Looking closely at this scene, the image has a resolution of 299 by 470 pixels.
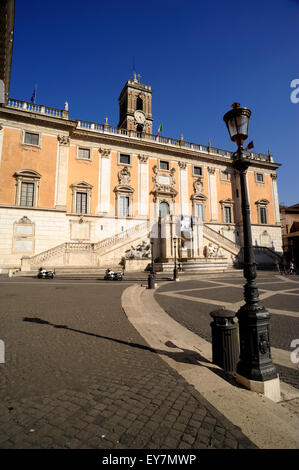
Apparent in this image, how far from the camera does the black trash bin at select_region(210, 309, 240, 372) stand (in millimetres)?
3471

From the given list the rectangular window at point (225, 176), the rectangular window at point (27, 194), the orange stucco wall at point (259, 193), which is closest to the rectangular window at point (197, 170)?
the rectangular window at point (225, 176)

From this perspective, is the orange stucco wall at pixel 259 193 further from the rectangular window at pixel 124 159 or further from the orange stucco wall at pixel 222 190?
the rectangular window at pixel 124 159

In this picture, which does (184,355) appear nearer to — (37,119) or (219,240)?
(219,240)

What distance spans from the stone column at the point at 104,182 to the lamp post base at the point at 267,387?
2517 centimetres

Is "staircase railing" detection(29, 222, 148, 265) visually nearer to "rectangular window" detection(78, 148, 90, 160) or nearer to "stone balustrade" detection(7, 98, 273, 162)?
"rectangular window" detection(78, 148, 90, 160)

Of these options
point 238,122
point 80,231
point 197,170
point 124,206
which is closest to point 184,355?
point 238,122

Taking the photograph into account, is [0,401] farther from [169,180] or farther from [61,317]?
[169,180]

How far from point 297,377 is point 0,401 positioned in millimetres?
3853

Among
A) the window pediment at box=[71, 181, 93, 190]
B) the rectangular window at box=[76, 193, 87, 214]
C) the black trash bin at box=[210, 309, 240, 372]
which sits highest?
the window pediment at box=[71, 181, 93, 190]

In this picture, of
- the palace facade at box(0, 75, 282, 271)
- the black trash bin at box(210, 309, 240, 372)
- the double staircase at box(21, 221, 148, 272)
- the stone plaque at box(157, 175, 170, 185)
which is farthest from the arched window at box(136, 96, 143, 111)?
the black trash bin at box(210, 309, 240, 372)

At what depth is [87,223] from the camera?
84.6 feet

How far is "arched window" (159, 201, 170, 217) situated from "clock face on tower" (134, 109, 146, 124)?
16168 mm

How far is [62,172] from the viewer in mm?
24766

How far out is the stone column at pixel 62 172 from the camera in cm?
2420
